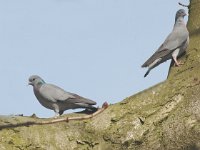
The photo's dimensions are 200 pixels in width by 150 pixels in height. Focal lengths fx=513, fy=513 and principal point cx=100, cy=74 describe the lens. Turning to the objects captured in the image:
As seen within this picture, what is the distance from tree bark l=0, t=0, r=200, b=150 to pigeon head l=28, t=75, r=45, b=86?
2684 millimetres

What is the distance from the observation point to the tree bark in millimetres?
3732

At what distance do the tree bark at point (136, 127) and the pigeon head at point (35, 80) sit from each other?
2684mm

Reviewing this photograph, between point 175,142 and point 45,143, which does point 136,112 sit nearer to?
point 175,142

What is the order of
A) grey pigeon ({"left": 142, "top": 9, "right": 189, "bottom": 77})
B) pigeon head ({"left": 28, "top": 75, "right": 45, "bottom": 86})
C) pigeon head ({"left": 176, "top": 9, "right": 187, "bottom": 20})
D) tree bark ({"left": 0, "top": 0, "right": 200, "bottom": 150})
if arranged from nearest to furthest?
tree bark ({"left": 0, "top": 0, "right": 200, "bottom": 150})
grey pigeon ({"left": 142, "top": 9, "right": 189, "bottom": 77})
pigeon head ({"left": 28, "top": 75, "right": 45, "bottom": 86})
pigeon head ({"left": 176, "top": 9, "right": 187, "bottom": 20})

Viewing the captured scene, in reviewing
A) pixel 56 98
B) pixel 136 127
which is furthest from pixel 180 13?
pixel 136 127

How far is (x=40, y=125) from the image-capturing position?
3.94 meters

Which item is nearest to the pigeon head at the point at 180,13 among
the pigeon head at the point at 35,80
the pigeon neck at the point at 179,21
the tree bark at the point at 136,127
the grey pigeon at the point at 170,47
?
the pigeon neck at the point at 179,21

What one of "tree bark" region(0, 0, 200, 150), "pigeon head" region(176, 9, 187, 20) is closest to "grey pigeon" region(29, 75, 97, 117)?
"tree bark" region(0, 0, 200, 150)

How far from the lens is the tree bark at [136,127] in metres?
3.73

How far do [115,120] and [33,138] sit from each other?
0.64 meters

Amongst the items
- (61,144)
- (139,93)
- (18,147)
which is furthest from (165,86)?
(18,147)

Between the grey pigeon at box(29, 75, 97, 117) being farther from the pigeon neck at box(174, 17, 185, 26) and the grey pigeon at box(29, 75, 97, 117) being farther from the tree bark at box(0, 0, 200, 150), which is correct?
the pigeon neck at box(174, 17, 185, 26)

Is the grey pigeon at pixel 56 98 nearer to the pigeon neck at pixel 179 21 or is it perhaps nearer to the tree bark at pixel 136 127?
the tree bark at pixel 136 127

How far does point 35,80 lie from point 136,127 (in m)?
3.28
